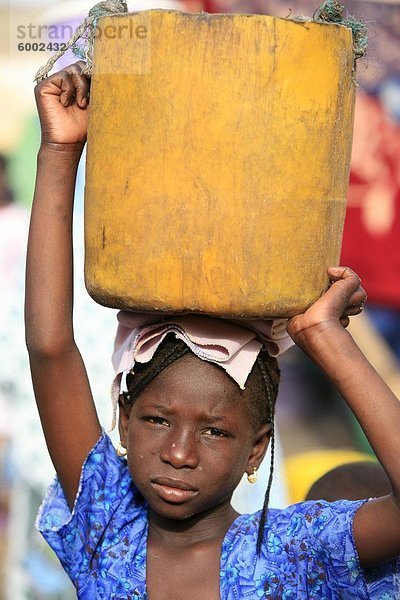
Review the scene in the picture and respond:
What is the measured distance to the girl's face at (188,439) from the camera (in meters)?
2.26

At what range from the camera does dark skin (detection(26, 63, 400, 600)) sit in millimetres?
2121

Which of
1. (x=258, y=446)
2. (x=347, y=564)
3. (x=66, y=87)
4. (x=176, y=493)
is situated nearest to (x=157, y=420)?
(x=176, y=493)

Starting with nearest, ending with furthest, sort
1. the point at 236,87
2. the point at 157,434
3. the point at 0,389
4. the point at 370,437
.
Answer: the point at 236,87 < the point at 370,437 < the point at 157,434 < the point at 0,389

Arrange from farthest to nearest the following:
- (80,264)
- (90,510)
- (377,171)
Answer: (377,171) → (80,264) → (90,510)

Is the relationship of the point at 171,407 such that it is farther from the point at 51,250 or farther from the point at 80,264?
the point at 80,264

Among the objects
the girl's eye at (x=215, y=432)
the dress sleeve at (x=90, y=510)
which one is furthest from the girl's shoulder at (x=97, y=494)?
the girl's eye at (x=215, y=432)

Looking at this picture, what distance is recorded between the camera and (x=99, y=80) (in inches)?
84.0

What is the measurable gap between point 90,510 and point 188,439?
409mm

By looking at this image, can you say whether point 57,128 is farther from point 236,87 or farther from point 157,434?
point 157,434

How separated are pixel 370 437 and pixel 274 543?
0.43 metres

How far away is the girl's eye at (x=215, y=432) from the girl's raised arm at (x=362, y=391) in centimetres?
29

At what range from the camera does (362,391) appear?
2102 millimetres

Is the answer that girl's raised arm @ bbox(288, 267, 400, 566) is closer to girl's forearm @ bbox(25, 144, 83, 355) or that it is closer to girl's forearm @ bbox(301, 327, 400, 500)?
Answer: girl's forearm @ bbox(301, 327, 400, 500)

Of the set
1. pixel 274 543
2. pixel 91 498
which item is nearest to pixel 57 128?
pixel 91 498
